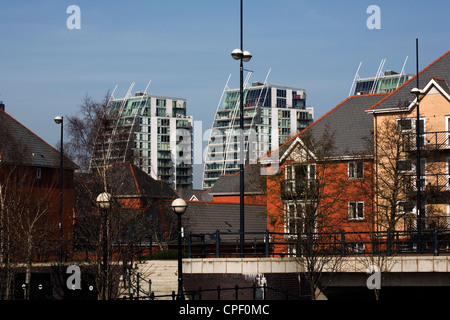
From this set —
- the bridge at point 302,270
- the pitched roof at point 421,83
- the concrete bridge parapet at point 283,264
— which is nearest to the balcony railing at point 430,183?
the pitched roof at point 421,83

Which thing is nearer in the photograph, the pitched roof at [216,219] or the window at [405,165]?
the window at [405,165]

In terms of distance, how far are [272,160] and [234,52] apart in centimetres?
3315

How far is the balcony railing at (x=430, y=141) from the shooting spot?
54375mm

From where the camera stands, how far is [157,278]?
3778 centimetres

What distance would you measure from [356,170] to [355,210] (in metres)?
2.96

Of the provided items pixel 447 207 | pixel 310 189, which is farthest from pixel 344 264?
pixel 447 207

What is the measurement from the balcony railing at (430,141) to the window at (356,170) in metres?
5.02

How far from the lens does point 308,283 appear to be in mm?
34031

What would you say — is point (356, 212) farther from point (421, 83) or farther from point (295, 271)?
point (295, 271)

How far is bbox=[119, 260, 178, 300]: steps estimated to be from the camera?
3546cm

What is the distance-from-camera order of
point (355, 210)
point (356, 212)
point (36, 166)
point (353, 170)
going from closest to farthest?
point (356, 212) < point (355, 210) < point (353, 170) < point (36, 166)

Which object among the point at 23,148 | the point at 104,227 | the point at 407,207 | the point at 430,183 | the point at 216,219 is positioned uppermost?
the point at 23,148

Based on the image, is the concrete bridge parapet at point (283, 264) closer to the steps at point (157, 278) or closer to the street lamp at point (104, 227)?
the steps at point (157, 278)

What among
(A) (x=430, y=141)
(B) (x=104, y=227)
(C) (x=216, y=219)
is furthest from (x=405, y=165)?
(B) (x=104, y=227)
